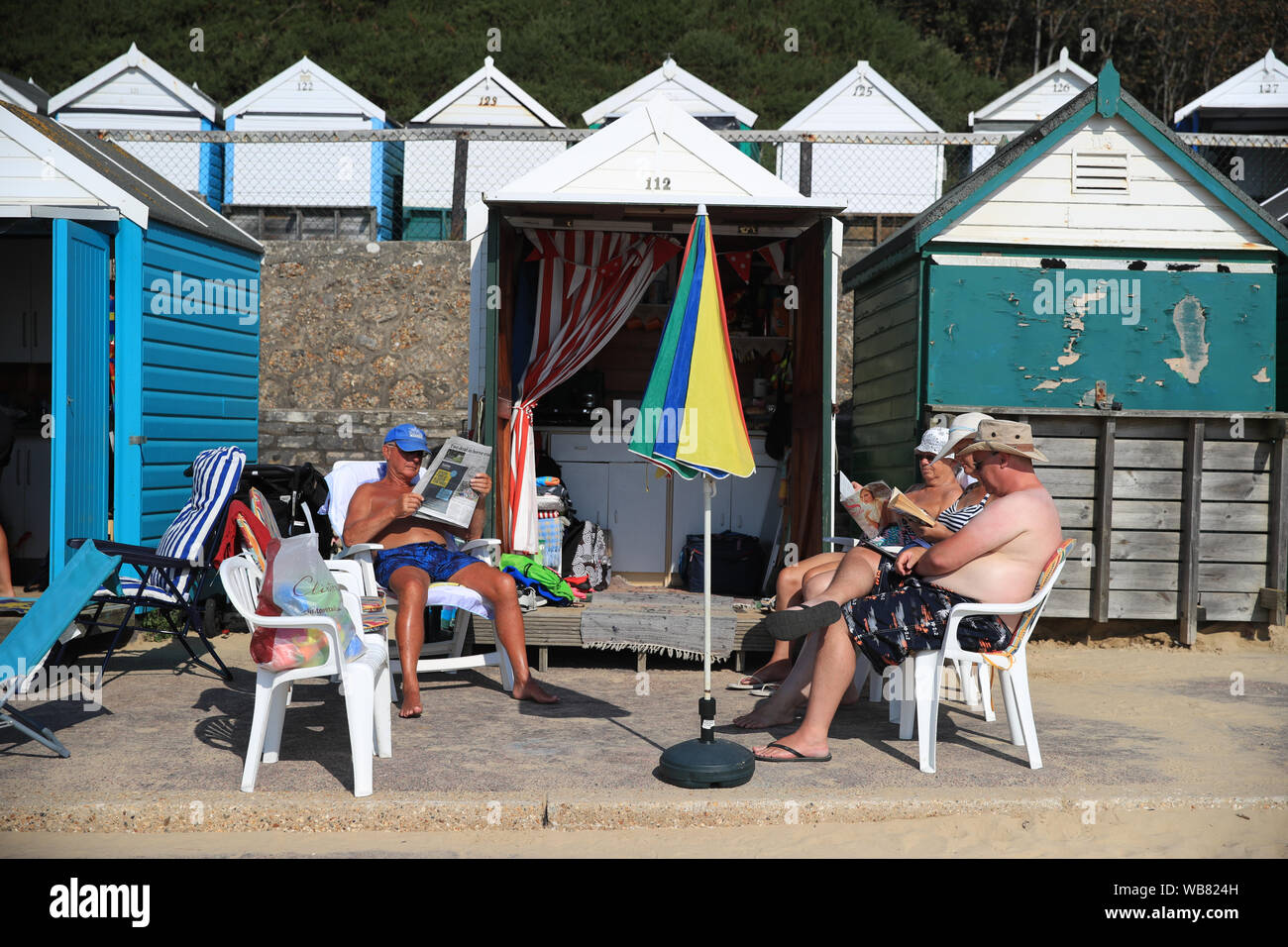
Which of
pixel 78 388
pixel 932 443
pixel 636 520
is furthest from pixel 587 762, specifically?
pixel 78 388

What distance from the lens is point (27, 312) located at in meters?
8.81

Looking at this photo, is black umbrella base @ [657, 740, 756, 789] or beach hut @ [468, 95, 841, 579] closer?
black umbrella base @ [657, 740, 756, 789]

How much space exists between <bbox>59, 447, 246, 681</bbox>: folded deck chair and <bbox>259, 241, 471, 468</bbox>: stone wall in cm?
462

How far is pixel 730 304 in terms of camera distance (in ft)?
27.0

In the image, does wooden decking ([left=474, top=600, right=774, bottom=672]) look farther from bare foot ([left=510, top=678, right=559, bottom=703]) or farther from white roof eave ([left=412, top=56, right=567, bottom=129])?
white roof eave ([left=412, top=56, right=567, bottom=129])

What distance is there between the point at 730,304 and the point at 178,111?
490 inches

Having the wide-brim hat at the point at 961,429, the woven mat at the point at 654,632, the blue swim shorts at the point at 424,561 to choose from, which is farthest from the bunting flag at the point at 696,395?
the woven mat at the point at 654,632

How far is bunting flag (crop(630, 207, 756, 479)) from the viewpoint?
3.87 m

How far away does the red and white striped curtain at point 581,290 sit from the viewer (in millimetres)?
7496

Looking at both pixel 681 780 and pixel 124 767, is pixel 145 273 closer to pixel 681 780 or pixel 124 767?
pixel 124 767

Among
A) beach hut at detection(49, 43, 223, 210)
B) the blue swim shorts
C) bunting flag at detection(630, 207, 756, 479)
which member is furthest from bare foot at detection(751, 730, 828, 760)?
beach hut at detection(49, 43, 223, 210)

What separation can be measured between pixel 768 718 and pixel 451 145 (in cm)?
1331

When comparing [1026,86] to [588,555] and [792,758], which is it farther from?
[792,758]

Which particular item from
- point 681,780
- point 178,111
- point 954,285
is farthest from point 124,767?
point 178,111
